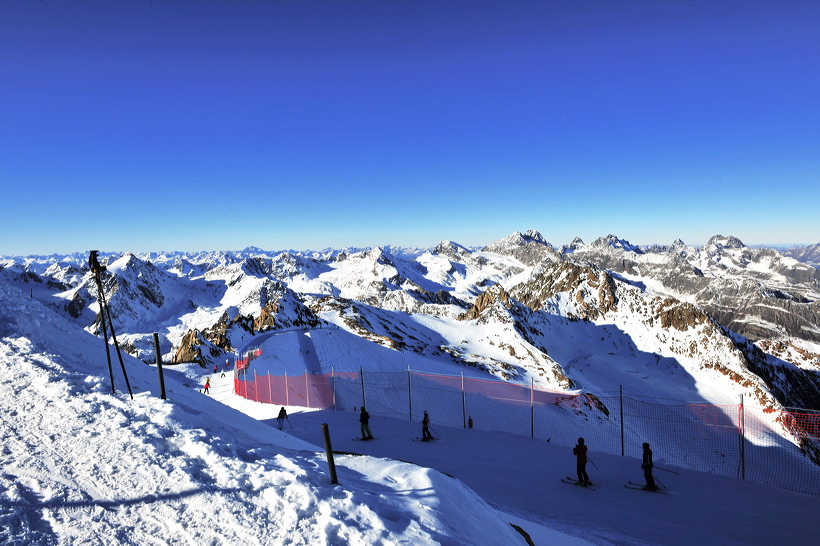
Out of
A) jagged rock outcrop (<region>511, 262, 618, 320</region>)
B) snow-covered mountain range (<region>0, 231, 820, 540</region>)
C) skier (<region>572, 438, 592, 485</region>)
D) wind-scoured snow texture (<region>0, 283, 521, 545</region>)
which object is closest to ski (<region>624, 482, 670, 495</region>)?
skier (<region>572, 438, 592, 485</region>)

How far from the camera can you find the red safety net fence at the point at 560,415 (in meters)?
19.7

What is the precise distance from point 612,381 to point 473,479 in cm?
9053

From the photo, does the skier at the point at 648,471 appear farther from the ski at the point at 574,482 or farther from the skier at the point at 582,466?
the skier at the point at 582,466

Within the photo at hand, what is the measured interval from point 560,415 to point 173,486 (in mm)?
39846

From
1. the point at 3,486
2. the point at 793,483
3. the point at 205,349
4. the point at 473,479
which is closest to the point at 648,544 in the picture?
the point at 473,479

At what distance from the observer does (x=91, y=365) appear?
10438mm

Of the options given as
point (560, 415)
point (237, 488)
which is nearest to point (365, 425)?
point (237, 488)

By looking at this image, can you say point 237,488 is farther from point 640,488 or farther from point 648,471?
point 640,488

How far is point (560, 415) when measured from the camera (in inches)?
1548

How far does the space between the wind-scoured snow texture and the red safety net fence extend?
9617mm

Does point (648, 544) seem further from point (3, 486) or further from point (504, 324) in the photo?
point (504, 324)

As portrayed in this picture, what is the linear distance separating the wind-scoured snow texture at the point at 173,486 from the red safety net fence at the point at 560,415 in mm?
9617

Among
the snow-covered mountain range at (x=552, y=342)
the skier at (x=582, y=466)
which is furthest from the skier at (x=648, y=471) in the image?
the snow-covered mountain range at (x=552, y=342)

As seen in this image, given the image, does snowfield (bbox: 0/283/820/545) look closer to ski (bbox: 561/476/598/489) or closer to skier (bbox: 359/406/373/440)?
ski (bbox: 561/476/598/489)
